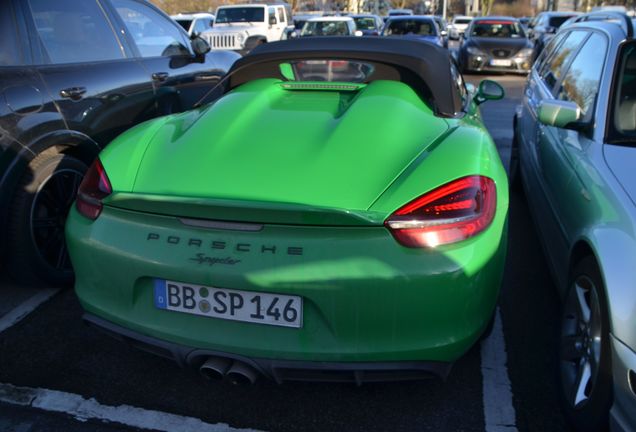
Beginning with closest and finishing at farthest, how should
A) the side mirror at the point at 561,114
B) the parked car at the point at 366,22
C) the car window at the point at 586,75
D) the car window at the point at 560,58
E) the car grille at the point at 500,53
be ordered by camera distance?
the side mirror at the point at 561,114
the car window at the point at 586,75
the car window at the point at 560,58
the car grille at the point at 500,53
the parked car at the point at 366,22

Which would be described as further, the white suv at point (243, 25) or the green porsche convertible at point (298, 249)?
the white suv at point (243, 25)

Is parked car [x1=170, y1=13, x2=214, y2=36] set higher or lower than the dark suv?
lower

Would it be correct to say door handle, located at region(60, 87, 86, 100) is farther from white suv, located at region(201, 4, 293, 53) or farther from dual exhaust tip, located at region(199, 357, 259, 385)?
white suv, located at region(201, 4, 293, 53)

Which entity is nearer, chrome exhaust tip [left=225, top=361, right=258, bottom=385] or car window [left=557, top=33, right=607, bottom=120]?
chrome exhaust tip [left=225, top=361, right=258, bottom=385]

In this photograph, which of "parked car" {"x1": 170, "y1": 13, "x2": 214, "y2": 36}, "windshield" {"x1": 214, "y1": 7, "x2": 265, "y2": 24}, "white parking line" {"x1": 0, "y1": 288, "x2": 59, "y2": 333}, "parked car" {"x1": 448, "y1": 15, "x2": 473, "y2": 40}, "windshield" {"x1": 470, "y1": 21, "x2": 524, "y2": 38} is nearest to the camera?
"white parking line" {"x1": 0, "y1": 288, "x2": 59, "y2": 333}

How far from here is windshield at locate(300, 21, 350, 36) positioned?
19.2 metres

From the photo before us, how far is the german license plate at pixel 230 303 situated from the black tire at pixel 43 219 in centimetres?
148

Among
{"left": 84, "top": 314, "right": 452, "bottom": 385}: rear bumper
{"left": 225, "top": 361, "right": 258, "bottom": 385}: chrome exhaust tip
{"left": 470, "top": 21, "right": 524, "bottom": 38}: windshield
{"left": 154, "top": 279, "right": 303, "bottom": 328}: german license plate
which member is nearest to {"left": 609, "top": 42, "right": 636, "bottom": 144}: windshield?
{"left": 84, "top": 314, "right": 452, "bottom": 385}: rear bumper

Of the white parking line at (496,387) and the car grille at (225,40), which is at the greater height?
the white parking line at (496,387)

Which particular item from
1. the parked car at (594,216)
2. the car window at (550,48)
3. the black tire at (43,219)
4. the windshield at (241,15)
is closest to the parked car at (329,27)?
the windshield at (241,15)

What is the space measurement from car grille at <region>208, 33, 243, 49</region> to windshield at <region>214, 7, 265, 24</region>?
1676mm

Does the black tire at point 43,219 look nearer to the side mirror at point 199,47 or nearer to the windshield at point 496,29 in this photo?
the side mirror at point 199,47

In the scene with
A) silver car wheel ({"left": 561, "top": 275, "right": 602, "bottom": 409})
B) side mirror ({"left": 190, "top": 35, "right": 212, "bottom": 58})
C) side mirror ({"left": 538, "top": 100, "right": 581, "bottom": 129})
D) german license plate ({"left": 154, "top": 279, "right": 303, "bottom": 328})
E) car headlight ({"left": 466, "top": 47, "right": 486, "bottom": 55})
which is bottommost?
car headlight ({"left": 466, "top": 47, "right": 486, "bottom": 55})

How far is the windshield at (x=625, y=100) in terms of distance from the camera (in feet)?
8.77
